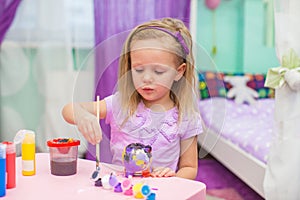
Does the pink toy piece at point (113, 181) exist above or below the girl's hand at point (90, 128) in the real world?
below

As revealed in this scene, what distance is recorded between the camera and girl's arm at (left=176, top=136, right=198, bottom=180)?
4.01 feet

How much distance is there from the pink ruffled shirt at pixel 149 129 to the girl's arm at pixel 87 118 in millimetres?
33

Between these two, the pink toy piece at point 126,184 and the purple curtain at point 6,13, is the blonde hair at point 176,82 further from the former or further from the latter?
the purple curtain at point 6,13

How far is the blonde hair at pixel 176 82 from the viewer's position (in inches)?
45.0

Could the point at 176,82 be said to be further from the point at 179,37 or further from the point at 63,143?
the point at 63,143

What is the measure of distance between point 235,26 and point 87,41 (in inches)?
56.3

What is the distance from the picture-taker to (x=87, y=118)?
1.14 m

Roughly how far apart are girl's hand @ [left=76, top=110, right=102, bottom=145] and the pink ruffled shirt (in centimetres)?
4

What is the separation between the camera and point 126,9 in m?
3.20

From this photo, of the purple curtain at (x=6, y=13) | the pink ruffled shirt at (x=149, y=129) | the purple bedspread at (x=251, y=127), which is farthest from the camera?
the purple curtain at (x=6, y=13)

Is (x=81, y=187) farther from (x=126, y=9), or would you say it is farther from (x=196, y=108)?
(x=126, y=9)

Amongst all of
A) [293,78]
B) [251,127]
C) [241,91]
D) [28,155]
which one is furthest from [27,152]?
[241,91]

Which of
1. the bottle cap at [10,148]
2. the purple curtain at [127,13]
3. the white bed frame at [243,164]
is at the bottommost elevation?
the white bed frame at [243,164]

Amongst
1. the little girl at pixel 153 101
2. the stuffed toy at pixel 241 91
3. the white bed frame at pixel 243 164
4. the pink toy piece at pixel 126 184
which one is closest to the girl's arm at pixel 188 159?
the little girl at pixel 153 101
